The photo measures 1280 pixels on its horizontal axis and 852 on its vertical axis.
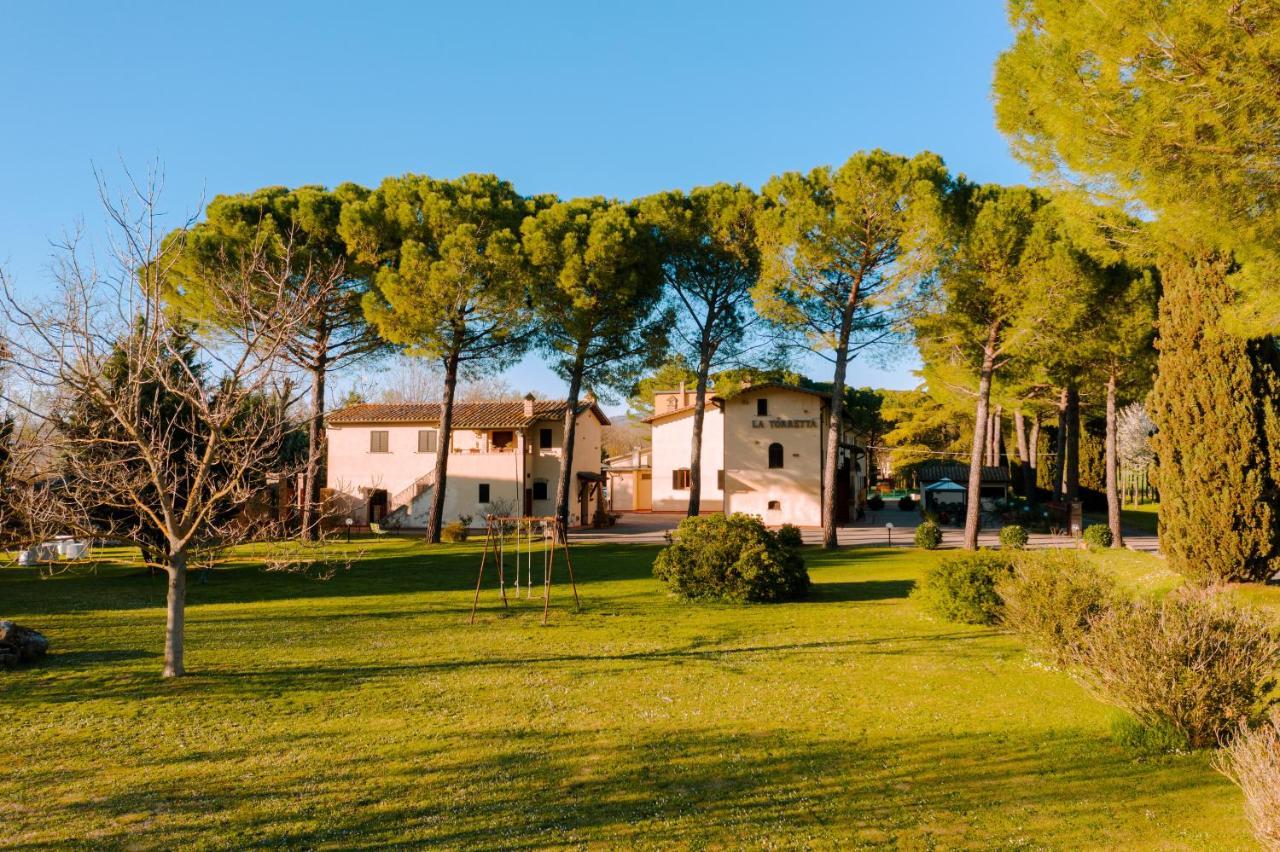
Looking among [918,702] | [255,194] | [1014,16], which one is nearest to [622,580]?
[918,702]

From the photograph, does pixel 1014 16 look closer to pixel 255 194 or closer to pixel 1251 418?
pixel 1251 418

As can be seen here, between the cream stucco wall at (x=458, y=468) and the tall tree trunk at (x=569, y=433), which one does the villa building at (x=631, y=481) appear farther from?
the tall tree trunk at (x=569, y=433)

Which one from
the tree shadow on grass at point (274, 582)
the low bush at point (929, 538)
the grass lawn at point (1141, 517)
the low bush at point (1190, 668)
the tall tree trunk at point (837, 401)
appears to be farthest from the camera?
the grass lawn at point (1141, 517)

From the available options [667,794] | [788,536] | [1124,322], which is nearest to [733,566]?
[788,536]

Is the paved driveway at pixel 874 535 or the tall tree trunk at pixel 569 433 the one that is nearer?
the paved driveway at pixel 874 535

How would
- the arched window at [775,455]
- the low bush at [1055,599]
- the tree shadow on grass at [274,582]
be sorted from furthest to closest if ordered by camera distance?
the arched window at [775,455] < the tree shadow on grass at [274,582] < the low bush at [1055,599]

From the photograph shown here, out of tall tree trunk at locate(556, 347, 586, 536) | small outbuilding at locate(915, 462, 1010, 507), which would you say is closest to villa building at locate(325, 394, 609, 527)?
tall tree trunk at locate(556, 347, 586, 536)

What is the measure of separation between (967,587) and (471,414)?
2650 centimetres

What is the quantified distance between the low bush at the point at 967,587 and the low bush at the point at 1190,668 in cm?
512

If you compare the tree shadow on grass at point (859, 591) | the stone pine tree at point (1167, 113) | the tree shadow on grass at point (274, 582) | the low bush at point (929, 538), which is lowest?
the tree shadow on grass at point (274, 582)

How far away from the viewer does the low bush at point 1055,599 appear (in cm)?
883

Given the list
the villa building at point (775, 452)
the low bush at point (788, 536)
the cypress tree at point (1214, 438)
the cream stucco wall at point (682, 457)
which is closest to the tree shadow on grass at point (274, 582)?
the low bush at point (788, 536)

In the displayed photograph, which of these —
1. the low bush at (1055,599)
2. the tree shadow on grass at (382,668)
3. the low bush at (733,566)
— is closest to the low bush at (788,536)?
the low bush at (733,566)

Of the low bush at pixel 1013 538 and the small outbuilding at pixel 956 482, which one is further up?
the small outbuilding at pixel 956 482
